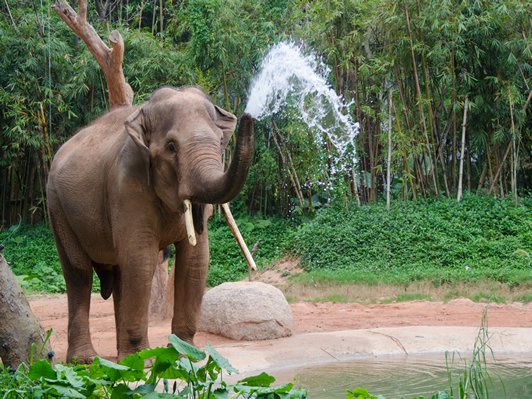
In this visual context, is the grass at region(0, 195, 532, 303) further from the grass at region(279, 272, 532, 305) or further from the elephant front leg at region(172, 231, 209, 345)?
the elephant front leg at region(172, 231, 209, 345)

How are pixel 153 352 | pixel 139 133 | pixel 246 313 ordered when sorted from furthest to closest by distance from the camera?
1. pixel 246 313
2. pixel 139 133
3. pixel 153 352

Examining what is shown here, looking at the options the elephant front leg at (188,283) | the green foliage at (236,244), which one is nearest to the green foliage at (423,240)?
the green foliage at (236,244)

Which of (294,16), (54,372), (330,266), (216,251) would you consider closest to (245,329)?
(54,372)

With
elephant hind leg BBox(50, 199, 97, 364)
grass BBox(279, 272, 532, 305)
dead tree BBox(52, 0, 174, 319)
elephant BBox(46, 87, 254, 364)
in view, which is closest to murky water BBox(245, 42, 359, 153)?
grass BBox(279, 272, 532, 305)

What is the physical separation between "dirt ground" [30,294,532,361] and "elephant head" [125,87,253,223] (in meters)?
2.23

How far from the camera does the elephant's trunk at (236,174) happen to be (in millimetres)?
3029

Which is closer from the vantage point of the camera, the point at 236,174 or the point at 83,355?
the point at 236,174

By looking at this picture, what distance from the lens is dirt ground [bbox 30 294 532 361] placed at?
20.0ft

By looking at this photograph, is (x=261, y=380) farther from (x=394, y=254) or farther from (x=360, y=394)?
(x=394, y=254)

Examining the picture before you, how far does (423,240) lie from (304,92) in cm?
402

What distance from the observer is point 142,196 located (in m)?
3.83

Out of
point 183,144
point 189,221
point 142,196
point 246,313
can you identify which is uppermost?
point 183,144

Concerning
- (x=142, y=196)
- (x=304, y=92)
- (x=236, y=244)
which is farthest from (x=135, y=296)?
(x=304, y=92)

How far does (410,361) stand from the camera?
468 centimetres
